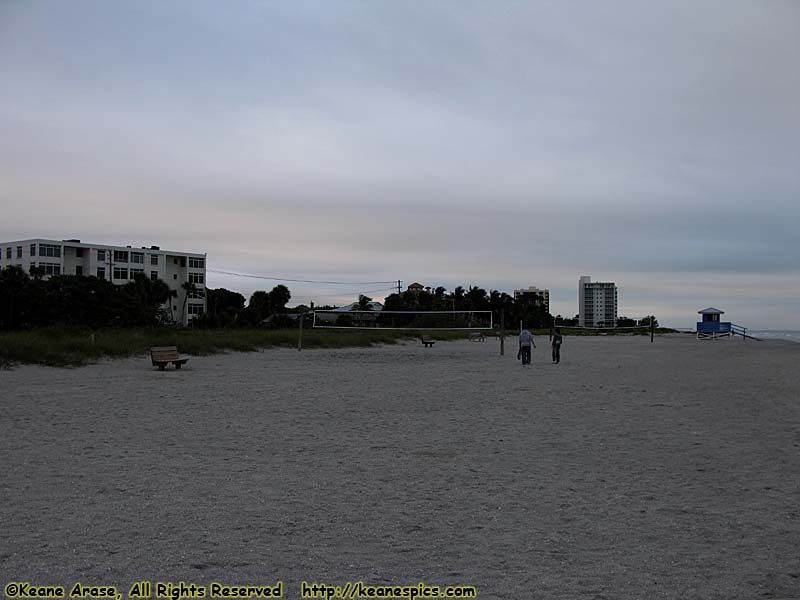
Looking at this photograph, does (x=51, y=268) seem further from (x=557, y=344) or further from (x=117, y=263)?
(x=557, y=344)

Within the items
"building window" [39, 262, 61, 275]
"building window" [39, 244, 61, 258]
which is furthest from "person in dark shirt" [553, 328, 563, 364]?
"building window" [39, 244, 61, 258]

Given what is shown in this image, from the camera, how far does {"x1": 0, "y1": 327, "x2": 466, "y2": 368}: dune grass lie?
64.9 feet

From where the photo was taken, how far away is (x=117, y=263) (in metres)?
81.1

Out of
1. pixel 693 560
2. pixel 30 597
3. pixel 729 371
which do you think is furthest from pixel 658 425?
pixel 729 371

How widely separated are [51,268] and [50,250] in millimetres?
1900

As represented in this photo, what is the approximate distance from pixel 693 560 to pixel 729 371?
740 inches

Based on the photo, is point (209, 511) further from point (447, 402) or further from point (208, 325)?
point (208, 325)

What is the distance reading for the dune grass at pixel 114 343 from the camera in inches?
779

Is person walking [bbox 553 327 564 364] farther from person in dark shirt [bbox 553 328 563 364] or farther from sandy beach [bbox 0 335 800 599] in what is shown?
sandy beach [bbox 0 335 800 599]

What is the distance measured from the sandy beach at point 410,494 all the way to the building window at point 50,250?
232 ft

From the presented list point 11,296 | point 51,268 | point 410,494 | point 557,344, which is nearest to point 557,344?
point 557,344

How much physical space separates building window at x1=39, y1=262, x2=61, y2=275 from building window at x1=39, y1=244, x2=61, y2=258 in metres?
0.95

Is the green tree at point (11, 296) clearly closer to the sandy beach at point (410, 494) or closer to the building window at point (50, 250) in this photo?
the building window at point (50, 250)

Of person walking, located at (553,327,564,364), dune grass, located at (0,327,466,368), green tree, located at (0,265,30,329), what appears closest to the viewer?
dune grass, located at (0,327,466,368)
